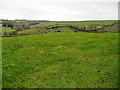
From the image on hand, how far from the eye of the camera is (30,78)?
15.6 m

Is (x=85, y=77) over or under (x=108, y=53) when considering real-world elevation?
under

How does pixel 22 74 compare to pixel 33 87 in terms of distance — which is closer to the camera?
pixel 33 87

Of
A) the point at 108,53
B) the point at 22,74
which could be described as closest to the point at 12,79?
the point at 22,74

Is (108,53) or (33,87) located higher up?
(108,53)

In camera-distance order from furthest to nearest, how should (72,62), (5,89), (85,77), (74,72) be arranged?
(72,62)
(74,72)
(85,77)
(5,89)

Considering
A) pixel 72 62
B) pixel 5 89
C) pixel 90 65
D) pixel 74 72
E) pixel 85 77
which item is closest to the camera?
pixel 5 89

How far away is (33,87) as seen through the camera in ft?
44.8

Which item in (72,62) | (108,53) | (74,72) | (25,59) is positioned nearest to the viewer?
(74,72)

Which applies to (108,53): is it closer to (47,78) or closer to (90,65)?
(90,65)

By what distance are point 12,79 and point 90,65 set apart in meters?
10.7

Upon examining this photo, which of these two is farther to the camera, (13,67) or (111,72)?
(13,67)

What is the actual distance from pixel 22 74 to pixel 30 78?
1.77 meters

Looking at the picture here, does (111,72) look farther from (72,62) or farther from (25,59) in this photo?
(25,59)

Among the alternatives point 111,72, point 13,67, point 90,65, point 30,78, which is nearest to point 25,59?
point 13,67
